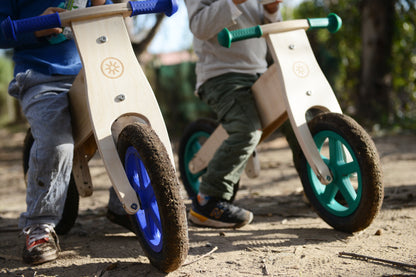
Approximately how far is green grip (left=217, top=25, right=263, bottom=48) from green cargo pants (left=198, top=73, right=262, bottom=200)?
0.40m

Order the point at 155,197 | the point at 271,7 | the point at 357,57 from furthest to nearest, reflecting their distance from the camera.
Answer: the point at 357,57 < the point at 271,7 < the point at 155,197

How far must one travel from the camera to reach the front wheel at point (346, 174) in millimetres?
1860

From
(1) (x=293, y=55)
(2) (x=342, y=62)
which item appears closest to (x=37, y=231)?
(1) (x=293, y=55)

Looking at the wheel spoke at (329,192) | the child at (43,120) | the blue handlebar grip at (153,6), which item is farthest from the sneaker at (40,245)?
the wheel spoke at (329,192)

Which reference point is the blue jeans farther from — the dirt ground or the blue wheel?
the blue wheel

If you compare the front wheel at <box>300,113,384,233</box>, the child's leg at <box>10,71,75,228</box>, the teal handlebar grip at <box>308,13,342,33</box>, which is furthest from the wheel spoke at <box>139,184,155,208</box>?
the teal handlebar grip at <box>308,13,342,33</box>

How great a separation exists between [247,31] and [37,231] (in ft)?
4.45

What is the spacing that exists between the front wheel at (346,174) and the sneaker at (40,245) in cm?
126

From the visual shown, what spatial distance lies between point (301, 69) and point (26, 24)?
128cm

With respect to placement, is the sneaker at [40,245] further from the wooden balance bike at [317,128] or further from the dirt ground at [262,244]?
the wooden balance bike at [317,128]

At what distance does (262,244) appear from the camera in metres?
2.02

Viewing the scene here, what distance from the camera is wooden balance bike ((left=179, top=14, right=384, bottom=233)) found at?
1.89 meters

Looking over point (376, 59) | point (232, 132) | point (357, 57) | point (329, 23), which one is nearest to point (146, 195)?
point (232, 132)

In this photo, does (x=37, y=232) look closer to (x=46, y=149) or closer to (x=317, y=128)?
(x=46, y=149)
